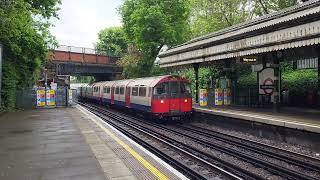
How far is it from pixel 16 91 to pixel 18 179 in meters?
22.7

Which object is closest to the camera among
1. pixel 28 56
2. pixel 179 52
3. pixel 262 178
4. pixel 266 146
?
pixel 262 178

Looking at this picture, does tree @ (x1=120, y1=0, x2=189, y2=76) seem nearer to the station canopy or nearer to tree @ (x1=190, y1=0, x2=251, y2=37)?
tree @ (x1=190, y1=0, x2=251, y2=37)

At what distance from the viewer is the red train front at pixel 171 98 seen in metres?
19.9

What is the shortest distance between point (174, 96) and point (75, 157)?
37.1ft

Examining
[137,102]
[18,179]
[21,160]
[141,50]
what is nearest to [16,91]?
[137,102]

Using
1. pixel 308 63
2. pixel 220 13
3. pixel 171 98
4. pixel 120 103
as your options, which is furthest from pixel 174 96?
pixel 220 13

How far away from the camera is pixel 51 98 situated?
29750 mm

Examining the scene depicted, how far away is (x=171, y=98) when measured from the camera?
20.1m

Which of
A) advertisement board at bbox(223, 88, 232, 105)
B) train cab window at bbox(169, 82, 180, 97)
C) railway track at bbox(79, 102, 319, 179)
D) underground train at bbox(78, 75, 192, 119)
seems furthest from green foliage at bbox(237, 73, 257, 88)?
railway track at bbox(79, 102, 319, 179)

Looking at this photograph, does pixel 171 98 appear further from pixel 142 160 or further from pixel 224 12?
pixel 224 12

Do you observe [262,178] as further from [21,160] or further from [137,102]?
[137,102]

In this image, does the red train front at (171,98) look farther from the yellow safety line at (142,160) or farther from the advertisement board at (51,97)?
the advertisement board at (51,97)

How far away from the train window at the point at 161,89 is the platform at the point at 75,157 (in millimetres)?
6014

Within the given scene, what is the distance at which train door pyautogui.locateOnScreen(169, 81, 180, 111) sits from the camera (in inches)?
792
